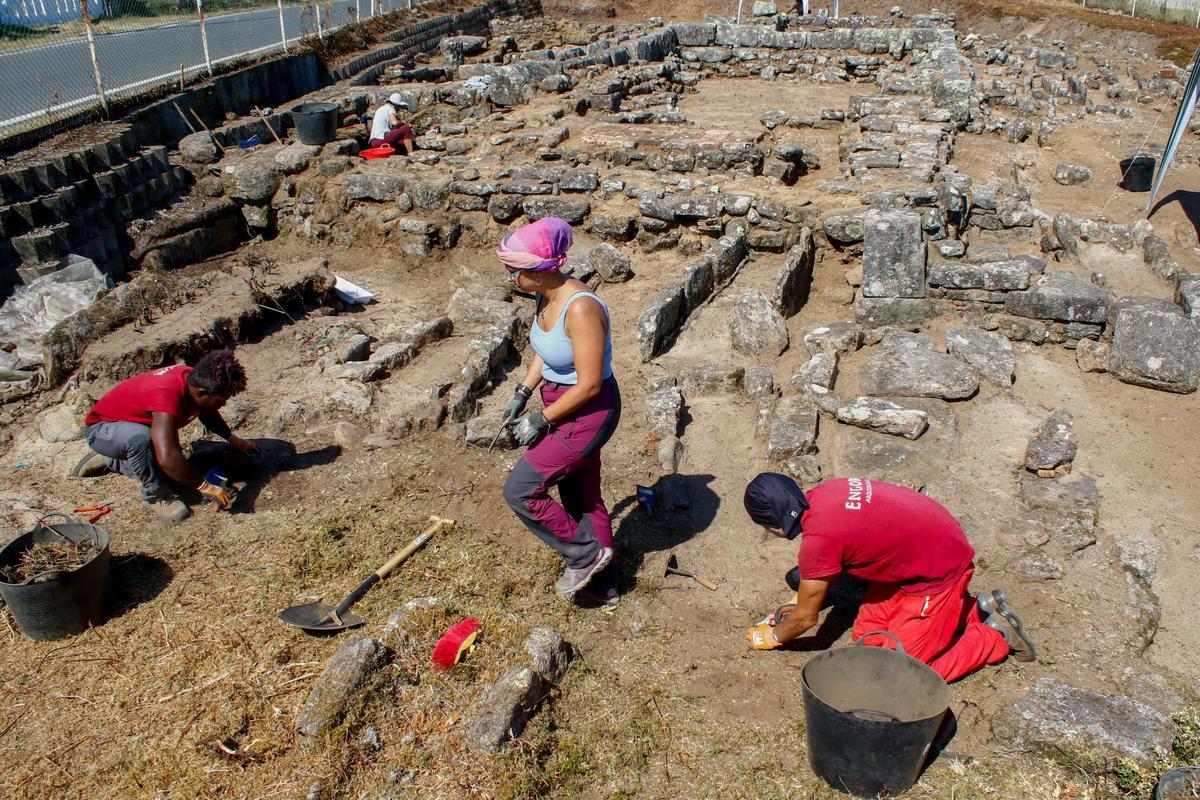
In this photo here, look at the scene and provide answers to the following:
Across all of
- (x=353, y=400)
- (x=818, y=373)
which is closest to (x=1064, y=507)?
(x=818, y=373)

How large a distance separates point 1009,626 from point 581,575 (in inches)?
81.9

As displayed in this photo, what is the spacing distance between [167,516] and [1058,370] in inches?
258

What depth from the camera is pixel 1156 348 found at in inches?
249

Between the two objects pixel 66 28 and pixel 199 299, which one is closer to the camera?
pixel 199 299

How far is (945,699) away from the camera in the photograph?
3.36m

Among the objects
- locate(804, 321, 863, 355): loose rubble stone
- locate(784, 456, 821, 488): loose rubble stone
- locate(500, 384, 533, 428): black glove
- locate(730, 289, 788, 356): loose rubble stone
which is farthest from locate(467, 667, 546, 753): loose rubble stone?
locate(804, 321, 863, 355): loose rubble stone

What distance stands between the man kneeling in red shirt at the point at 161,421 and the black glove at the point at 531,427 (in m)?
2.17

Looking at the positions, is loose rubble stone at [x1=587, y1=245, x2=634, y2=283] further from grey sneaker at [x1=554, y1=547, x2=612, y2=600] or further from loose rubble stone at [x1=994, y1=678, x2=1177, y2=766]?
loose rubble stone at [x1=994, y1=678, x2=1177, y2=766]

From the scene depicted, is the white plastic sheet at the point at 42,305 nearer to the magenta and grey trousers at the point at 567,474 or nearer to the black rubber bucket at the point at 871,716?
the magenta and grey trousers at the point at 567,474

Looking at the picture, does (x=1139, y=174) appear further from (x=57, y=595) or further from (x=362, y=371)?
(x=57, y=595)

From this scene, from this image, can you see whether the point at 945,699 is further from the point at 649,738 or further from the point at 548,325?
the point at 548,325

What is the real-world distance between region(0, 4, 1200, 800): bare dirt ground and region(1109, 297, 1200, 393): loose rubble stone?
14 cm

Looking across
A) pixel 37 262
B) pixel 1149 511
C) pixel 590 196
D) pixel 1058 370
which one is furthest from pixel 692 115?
pixel 1149 511

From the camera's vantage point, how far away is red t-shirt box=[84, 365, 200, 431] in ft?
16.8
